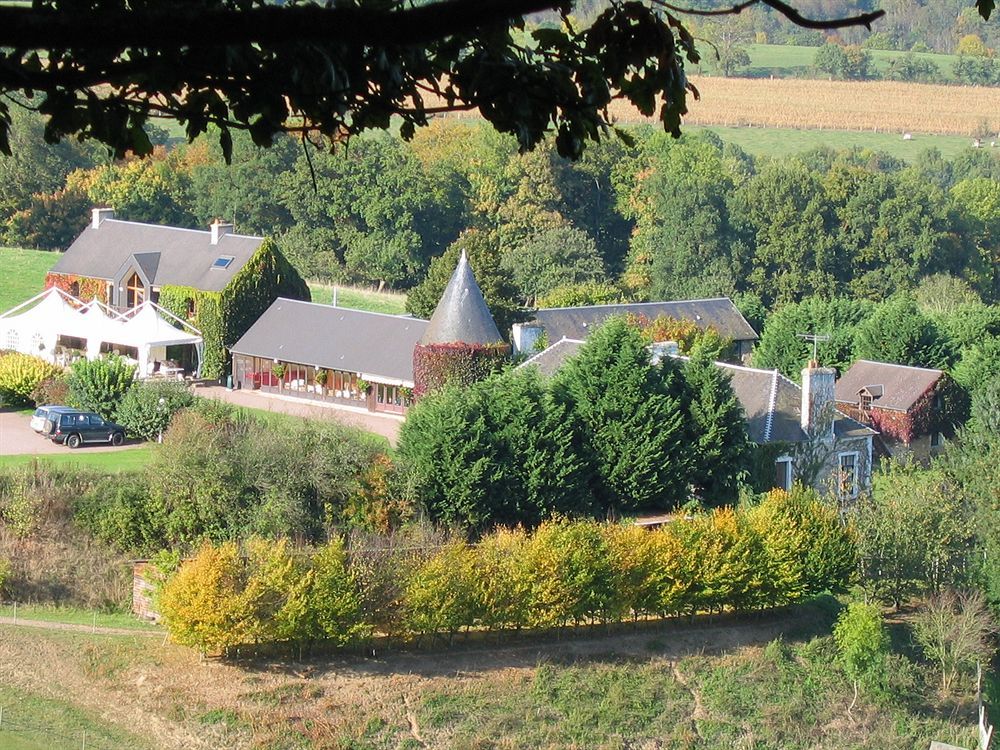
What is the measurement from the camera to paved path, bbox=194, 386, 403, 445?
117ft

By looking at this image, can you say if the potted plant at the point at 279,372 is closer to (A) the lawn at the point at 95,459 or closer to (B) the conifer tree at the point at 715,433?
(A) the lawn at the point at 95,459

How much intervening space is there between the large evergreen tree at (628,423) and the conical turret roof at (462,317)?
16.9ft

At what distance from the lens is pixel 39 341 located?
4047 centimetres

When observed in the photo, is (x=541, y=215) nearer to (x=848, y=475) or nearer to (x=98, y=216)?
(x=98, y=216)

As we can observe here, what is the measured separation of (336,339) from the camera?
131 ft

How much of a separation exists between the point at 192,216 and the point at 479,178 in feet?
36.6

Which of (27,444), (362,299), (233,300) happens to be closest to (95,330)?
(233,300)

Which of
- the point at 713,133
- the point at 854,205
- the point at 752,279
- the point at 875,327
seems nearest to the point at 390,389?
the point at 875,327

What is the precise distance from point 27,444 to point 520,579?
11324mm

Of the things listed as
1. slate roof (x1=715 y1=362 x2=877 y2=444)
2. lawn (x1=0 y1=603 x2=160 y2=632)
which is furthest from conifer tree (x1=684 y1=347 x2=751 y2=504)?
lawn (x1=0 y1=603 x2=160 y2=632)

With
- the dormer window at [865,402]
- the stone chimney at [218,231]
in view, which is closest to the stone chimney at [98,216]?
the stone chimney at [218,231]

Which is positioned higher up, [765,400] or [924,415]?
[765,400]

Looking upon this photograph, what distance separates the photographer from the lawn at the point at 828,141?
312 ft

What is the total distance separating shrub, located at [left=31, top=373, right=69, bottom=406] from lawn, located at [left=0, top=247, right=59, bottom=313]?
11033 mm
